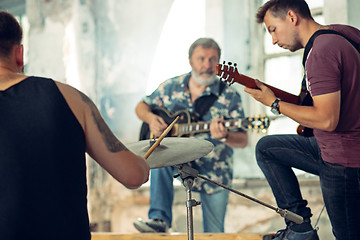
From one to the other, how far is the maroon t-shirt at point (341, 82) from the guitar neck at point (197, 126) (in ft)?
4.34

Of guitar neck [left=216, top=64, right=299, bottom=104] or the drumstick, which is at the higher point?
guitar neck [left=216, top=64, right=299, bottom=104]

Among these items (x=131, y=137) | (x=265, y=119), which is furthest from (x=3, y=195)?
(x=131, y=137)

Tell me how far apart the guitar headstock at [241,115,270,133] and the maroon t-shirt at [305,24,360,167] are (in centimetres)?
115

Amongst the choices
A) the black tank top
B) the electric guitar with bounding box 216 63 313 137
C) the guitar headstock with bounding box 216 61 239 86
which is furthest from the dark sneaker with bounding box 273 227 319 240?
the black tank top

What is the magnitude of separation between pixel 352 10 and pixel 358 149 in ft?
8.07

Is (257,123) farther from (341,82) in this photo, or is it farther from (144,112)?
(341,82)

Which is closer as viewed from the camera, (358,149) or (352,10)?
(358,149)

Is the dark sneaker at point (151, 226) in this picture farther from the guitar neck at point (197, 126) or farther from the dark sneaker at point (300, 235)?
the dark sneaker at point (300, 235)

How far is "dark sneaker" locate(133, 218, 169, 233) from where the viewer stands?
114 inches

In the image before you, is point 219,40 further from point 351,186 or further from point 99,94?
point 351,186

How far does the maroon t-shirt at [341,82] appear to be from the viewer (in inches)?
75.2

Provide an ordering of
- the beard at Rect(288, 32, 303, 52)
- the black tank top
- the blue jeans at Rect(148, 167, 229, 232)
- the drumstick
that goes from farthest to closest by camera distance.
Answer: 1. the blue jeans at Rect(148, 167, 229, 232)
2. the beard at Rect(288, 32, 303, 52)
3. the drumstick
4. the black tank top

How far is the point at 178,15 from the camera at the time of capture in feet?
15.9

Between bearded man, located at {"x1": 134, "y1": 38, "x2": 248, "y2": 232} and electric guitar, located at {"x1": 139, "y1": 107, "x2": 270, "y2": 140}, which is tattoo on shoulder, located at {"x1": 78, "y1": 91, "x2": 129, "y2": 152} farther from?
electric guitar, located at {"x1": 139, "y1": 107, "x2": 270, "y2": 140}
